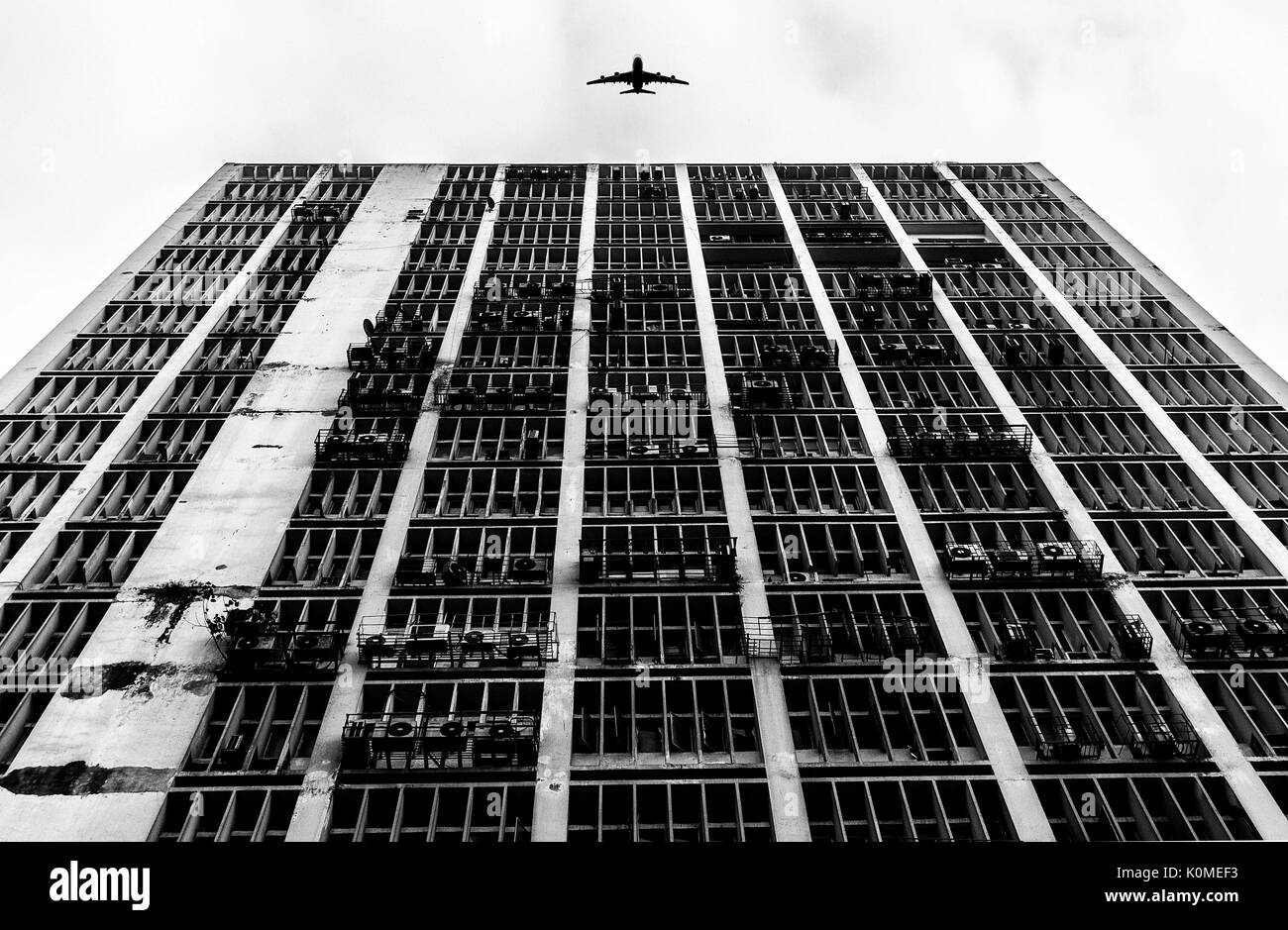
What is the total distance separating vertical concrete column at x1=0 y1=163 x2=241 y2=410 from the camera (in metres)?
45.8

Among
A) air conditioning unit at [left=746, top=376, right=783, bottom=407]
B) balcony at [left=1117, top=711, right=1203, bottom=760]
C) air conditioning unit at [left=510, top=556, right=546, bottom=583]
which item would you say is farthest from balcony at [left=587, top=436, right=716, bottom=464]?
balcony at [left=1117, top=711, right=1203, bottom=760]

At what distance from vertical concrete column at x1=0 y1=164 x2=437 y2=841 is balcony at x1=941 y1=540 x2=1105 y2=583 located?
87.1 ft

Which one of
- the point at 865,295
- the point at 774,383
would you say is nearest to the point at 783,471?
the point at 774,383

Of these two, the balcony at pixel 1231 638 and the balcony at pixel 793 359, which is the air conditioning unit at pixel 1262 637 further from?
the balcony at pixel 793 359

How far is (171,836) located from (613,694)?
45.6 feet

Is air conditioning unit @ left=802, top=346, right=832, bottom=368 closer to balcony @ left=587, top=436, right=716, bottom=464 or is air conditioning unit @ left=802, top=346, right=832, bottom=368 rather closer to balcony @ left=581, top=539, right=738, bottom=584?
balcony @ left=587, top=436, right=716, bottom=464

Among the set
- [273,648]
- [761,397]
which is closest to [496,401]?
A: [761,397]

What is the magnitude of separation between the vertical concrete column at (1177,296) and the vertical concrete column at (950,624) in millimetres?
19680

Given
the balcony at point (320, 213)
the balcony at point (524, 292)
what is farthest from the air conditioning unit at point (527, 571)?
the balcony at point (320, 213)

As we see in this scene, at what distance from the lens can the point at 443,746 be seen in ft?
94.5

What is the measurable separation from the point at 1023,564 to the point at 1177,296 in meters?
27.7

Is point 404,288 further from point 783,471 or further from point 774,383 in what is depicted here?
point 783,471

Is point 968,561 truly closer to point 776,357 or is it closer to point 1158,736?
point 1158,736
